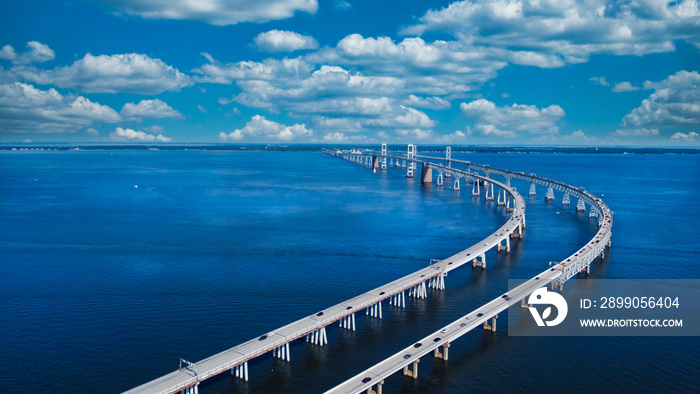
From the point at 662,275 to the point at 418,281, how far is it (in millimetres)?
41326

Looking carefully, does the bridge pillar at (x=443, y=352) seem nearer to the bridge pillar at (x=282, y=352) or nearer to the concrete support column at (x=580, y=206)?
the bridge pillar at (x=282, y=352)

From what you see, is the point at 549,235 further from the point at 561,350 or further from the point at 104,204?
the point at 104,204

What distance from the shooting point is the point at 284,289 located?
65.1 meters

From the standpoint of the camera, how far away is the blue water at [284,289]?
147 feet

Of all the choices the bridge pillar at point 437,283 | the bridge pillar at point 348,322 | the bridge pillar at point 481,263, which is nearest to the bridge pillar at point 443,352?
the bridge pillar at point 348,322

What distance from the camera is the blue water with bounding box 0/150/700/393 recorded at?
44781 mm

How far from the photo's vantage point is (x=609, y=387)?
142 ft

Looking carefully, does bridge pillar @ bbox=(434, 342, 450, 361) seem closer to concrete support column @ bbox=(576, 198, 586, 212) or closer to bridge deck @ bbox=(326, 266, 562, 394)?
bridge deck @ bbox=(326, 266, 562, 394)

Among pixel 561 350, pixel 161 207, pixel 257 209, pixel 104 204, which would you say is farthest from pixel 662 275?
pixel 104 204

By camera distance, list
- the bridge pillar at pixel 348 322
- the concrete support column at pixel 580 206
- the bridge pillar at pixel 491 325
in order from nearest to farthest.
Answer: the bridge pillar at pixel 491 325
the bridge pillar at pixel 348 322
the concrete support column at pixel 580 206

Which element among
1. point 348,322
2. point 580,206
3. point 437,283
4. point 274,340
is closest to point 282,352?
point 274,340

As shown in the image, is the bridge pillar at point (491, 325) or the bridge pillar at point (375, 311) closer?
the bridge pillar at point (491, 325)

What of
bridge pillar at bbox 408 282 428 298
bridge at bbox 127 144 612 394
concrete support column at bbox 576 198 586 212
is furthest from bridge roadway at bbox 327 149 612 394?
concrete support column at bbox 576 198 586 212

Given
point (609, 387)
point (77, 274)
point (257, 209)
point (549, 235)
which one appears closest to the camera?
point (609, 387)
